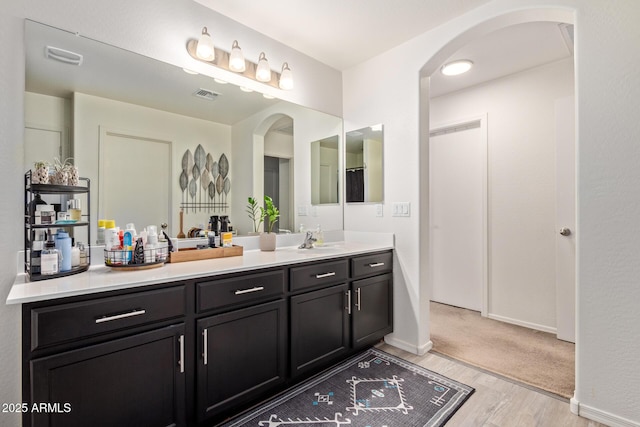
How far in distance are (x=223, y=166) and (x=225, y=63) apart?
0.71 metres

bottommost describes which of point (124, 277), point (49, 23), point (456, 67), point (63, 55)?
point (124, 277)

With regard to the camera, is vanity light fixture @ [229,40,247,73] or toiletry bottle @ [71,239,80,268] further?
vanity light fixture @ [229,40,247,73]

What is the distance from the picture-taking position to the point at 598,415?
1.60 meters

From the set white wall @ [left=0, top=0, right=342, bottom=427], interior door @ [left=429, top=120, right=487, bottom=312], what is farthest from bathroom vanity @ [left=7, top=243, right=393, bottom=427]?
interior door @ [left=429, top=120, right=487, bottom=312]

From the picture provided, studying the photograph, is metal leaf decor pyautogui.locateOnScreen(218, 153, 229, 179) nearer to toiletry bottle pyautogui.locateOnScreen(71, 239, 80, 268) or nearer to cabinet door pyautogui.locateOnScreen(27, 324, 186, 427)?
toiletry bottle pyautogui.locateOnScreen(71, 239, 80, 268)

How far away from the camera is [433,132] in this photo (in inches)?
143

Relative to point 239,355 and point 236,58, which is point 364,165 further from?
point 239,355

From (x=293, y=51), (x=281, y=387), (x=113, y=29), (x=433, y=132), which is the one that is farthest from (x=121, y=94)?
(x=433, y=132)

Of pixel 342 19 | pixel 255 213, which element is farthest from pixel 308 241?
pixel 342 19

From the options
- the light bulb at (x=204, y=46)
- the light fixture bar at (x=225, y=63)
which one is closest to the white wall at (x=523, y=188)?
the light fixture bar at (x=225, y=63)

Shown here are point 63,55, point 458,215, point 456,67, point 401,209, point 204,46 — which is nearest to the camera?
point 63,55

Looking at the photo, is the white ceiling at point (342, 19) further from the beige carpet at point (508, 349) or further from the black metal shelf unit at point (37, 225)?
the beige carpet at point (508, 349)

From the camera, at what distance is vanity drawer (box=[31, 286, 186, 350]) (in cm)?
110

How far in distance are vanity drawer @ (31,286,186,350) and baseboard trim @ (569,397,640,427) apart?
Answer: 6.98ft
